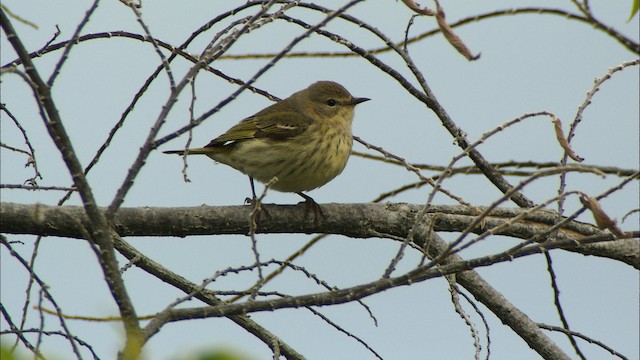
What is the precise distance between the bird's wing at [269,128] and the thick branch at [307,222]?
1.13 metres

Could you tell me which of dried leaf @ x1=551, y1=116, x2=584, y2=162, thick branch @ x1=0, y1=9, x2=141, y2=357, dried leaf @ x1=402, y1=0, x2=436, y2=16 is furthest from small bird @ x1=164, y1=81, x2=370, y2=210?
thick branch @ x1=0, y1=9, x2=141, y2=357

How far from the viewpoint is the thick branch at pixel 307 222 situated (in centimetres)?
469

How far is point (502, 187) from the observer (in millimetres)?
5250

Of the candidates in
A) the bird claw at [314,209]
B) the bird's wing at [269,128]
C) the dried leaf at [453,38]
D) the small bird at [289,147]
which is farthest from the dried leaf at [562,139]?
the bird's wing at [269,128]

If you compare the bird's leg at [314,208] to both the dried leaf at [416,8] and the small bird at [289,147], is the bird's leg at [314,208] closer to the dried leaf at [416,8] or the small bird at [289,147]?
the small bird at [289,147]

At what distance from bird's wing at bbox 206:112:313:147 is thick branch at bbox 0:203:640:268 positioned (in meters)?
1.13

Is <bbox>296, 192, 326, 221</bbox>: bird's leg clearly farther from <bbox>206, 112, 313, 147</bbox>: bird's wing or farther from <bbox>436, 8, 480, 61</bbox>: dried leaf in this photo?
<bbox>436, 8, 480, 61</bbox>: dried leaf

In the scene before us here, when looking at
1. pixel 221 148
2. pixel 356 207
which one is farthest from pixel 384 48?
pixel 221 148

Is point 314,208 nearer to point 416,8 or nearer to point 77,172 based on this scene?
point 416,8

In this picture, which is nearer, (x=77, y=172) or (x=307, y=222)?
(x=77, y=172)

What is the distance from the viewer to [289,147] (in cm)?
661

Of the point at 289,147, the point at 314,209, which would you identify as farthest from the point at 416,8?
the point at 289,147

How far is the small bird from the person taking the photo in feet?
21.3

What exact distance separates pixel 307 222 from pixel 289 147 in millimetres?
1197
